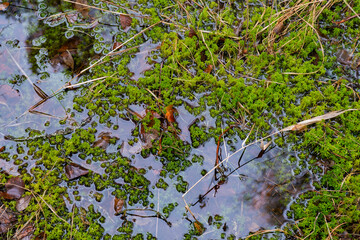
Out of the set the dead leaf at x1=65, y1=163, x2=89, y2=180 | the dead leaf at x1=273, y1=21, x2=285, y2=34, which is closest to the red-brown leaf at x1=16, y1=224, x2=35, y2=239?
the dead leaf at x1=65, y1=163, x2=89, y2=180

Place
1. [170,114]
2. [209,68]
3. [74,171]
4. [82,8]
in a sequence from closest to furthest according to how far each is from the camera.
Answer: [74,171], [170,114], [209,68], [82,8]

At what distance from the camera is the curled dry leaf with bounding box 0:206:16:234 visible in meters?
2.96

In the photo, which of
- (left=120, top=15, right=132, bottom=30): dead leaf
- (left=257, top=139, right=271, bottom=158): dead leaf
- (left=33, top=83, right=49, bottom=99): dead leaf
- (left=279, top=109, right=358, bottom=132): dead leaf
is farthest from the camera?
(left=120, top=15, right=132, bottom=30): dead leaf

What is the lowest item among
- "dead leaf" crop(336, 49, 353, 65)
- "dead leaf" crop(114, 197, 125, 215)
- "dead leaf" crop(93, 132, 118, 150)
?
"dead leaf" crop(114, 197, 125, 215)

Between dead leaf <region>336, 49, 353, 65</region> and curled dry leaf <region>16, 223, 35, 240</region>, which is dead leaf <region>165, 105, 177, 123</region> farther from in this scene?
dead leaf <region>336, 49, 353, 65</region>

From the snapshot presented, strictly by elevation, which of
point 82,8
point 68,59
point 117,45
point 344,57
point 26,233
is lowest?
point 26,233

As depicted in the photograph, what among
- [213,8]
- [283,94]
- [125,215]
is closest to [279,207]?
[283,94]

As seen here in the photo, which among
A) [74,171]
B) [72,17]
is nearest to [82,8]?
[72,17]

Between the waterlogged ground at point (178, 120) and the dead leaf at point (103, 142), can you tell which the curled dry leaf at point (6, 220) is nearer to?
the waterlogged ground at point (178, 120)

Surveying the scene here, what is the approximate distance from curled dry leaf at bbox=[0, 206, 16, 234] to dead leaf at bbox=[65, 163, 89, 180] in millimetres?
640

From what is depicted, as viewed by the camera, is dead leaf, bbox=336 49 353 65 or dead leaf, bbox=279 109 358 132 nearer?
dead leaf, bbox=279 109 358 132

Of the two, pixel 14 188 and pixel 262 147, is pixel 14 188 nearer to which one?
pixel 14 188

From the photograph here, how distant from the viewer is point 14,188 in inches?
124

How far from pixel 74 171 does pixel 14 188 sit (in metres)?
0.62
